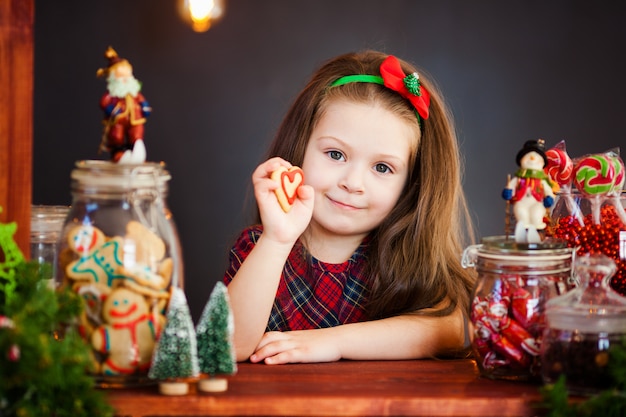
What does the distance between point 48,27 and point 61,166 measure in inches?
23.9

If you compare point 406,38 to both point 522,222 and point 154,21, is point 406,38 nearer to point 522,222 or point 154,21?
point 154,21

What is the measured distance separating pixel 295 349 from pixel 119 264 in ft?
1.39

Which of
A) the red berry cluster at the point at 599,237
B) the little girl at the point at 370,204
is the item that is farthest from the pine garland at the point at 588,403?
the little girl at the point at 370,204

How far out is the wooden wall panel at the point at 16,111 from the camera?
3.41 ft

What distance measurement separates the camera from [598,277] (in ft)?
3.38

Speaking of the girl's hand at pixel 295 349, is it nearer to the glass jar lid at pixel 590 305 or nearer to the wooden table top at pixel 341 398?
the wooden table top at pixel 341 398

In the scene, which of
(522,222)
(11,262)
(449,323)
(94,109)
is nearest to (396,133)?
(449,323)

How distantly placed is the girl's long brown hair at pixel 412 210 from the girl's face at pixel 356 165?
1.8 inches

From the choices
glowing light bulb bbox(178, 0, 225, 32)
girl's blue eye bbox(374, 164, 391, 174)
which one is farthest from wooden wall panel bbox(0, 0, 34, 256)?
glowing light bulb bbox(178, 0, 225, 32)

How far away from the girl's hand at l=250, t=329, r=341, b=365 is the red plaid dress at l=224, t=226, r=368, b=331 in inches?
17.2

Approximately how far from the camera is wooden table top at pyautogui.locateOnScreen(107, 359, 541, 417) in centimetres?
91

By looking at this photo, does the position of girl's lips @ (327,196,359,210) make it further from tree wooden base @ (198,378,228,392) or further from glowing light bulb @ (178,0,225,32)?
glowing light bulb @ (178,0,225,32)

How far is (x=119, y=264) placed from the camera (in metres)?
0.96

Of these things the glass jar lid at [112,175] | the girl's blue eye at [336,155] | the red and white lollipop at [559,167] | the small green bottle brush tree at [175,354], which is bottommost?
the small green bottle brush tree at [175,354]
